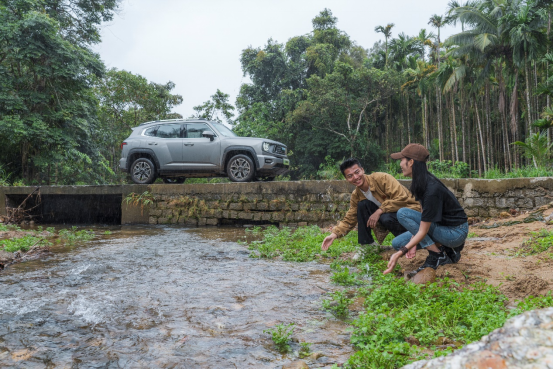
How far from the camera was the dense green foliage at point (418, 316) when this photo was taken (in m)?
2.38

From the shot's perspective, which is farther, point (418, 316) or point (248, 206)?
point (248, 206)

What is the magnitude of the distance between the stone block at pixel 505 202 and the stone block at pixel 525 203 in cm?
8

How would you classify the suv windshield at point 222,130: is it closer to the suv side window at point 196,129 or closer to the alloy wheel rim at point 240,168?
the suv side window at point 196,129

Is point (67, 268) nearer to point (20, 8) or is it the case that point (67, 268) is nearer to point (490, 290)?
point (490, 290)

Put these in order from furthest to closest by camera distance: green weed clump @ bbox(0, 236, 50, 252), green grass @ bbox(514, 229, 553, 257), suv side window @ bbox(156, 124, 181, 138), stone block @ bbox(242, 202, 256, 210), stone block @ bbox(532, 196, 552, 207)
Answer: suv side window @ bbox(156, 124, 181, 138) → stone block @ bbox(242, 202, 256, 210) → stone block @ bbox(532, 196, 552, 207) → green weed clump @ bbox(0, 236, 50, 252) → green grass @ bbox(514, 229, 553, 257)

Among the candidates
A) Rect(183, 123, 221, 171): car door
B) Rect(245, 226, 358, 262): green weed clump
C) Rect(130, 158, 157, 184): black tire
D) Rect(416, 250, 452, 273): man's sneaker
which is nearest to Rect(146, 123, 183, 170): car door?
Rect(183, 123, 221, 171): car door

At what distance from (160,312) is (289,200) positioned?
657 centimetres

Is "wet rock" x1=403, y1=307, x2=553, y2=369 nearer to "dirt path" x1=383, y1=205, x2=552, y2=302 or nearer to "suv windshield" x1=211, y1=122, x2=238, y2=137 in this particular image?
"dirt path" x1=383, y1=205, x2=552, y2=302

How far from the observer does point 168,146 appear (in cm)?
1081

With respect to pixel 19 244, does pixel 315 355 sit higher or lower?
lower

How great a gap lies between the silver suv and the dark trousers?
5.34m

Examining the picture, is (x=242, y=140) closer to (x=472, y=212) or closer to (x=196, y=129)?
(x=196, y=129)

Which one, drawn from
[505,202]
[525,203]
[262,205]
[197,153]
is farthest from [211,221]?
[525,203]

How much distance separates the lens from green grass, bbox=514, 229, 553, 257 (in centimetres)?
451
